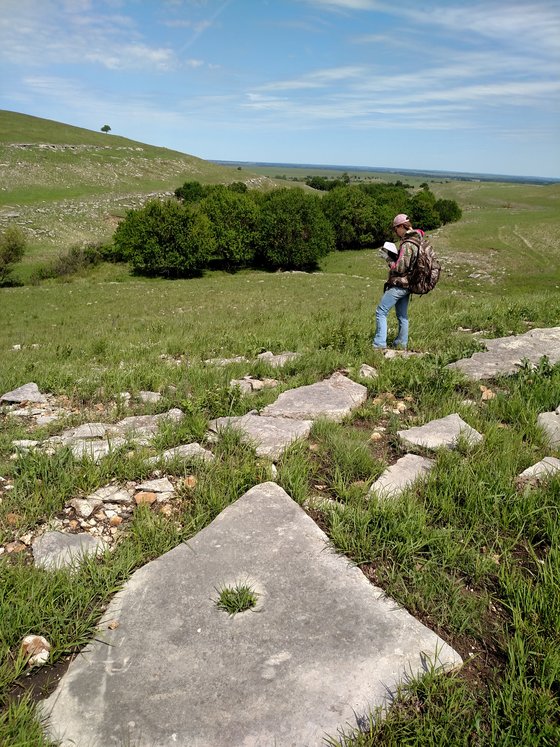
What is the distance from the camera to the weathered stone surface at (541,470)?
140 inches

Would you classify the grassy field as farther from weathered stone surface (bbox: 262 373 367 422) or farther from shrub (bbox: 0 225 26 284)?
shrub (bbox: 0 225 26 284)

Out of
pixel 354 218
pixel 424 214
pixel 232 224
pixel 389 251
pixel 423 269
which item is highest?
pixel 424 214

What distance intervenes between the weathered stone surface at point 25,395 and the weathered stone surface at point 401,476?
166 inches

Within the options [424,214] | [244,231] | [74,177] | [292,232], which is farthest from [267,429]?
[424,214]

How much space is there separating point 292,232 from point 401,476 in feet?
179

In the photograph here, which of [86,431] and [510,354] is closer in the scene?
[86,431]

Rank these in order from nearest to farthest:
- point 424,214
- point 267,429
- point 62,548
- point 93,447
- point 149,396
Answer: point 62,548
point 93,447
point 267,429
point 149,396
point 424,214

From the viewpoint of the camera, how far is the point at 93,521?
3.31 m

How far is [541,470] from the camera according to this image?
363 centimetres

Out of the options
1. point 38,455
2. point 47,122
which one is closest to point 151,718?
point 38,455

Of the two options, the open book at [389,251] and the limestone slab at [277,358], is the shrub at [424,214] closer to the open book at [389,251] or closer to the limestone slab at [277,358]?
the open book at [389,251]

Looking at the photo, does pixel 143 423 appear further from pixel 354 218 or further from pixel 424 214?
pixel 424 214

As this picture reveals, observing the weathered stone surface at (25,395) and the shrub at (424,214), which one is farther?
the shrub at (424,214)

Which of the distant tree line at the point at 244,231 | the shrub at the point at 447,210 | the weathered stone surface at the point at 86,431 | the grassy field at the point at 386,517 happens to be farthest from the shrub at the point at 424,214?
the weathered stone surface at the point at 86,431
